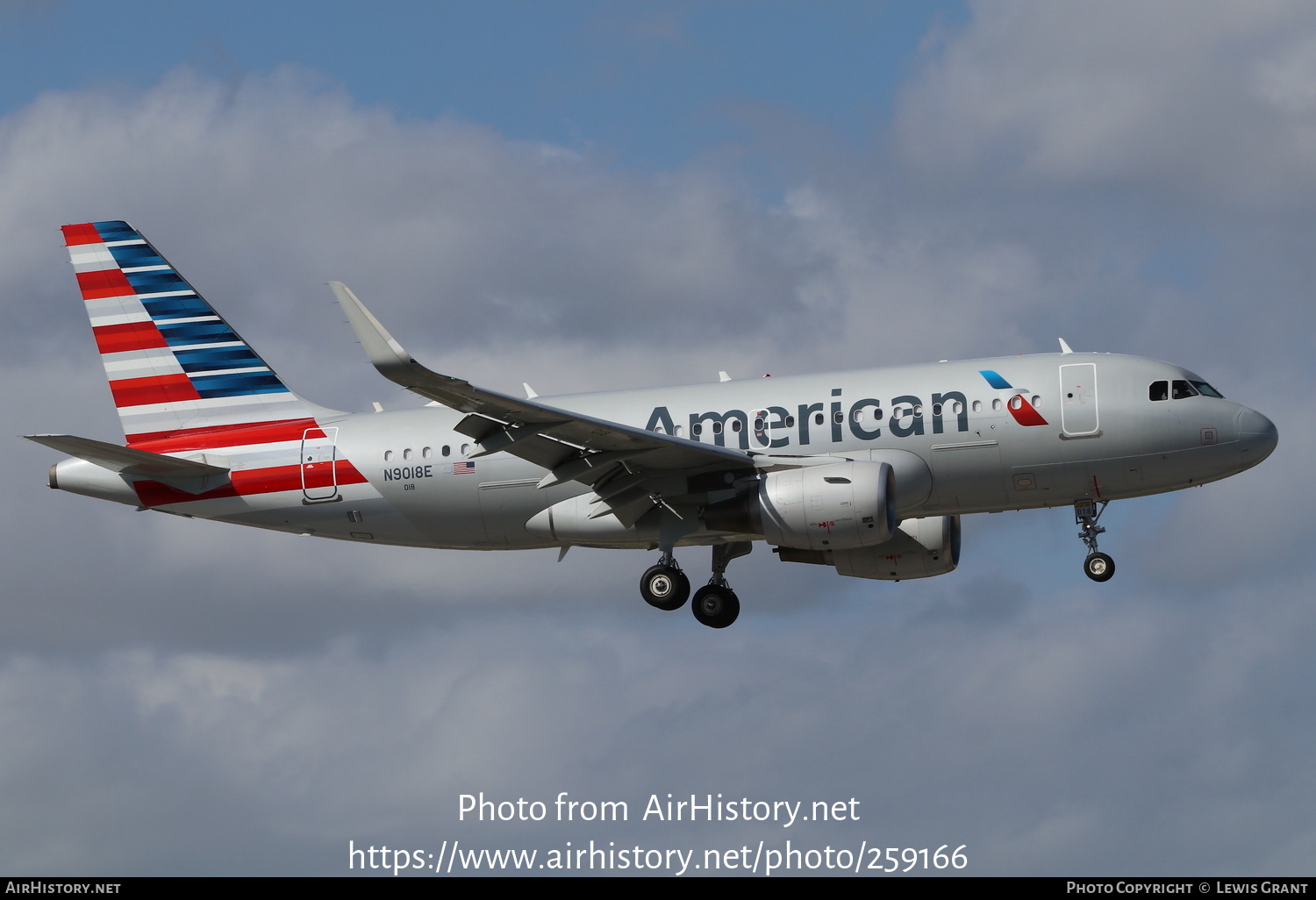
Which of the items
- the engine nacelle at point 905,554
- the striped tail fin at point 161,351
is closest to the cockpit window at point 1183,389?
the engine nacelle at point 905,554

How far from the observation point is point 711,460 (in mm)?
35125

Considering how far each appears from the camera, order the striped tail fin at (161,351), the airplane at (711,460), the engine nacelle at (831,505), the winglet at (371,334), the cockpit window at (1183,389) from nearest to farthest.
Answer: the winglet at (371,334), the engine nacelle at (831,505), the airplane at (711,460), the cockpit window at (1183,389), the striped tail fin at (161,351)

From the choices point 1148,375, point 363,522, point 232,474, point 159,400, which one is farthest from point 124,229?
point 1148,375

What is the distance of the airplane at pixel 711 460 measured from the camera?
3478 centimetres

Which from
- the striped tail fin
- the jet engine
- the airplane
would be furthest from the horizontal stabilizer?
the jet engine

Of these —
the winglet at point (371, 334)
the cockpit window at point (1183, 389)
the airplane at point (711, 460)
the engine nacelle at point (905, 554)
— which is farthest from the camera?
the engine nacelle at point (905, 554)

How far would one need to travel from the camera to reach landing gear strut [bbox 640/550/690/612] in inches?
1462

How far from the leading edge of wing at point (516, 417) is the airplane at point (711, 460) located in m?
0.07

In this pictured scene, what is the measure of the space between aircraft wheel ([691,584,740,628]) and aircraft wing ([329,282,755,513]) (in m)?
3.66

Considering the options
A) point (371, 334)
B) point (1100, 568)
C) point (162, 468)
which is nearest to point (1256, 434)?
point (1100, 568)

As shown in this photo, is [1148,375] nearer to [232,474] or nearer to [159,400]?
[232,474]

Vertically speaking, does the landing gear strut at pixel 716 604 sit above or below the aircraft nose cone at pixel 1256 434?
below

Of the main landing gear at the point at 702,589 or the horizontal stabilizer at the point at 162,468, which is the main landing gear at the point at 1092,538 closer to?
the main landing gear at the point at 702,589

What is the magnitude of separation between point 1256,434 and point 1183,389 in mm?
1885
